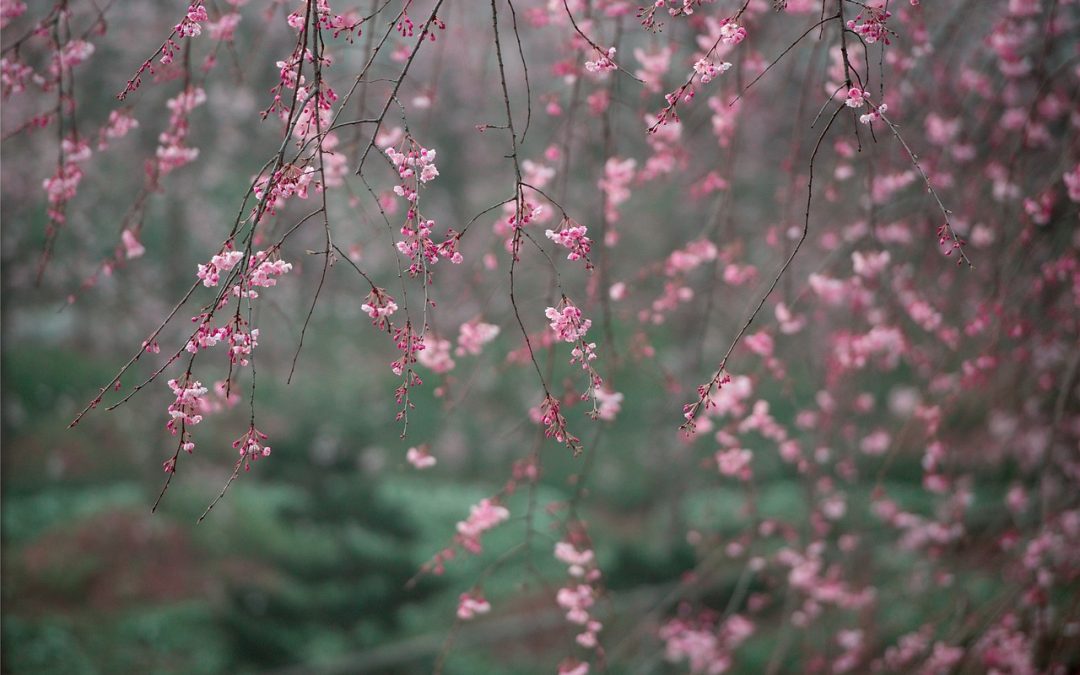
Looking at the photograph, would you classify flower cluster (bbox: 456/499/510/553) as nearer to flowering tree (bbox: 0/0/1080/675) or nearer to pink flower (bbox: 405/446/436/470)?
flowering tree (bbox: 0/0/1080/675)

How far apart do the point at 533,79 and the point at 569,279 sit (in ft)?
3.98

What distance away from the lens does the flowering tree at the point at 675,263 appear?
1.95m

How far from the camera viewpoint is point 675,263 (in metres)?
2.51

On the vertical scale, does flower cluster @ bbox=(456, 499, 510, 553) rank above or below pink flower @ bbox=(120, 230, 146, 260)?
below

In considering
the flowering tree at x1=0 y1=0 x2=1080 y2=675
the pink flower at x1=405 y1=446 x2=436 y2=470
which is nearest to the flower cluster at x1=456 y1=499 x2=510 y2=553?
the flowering tree at x1=0 y1=0 x2=1080 y2=675

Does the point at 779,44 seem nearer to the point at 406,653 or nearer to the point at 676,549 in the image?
the point at 676,549

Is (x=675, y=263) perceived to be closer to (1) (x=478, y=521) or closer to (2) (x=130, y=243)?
(1) (x=478, y=521)

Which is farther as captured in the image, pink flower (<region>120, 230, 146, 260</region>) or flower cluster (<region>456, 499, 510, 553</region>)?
flower cluster (<region>456, 499, 510, 553</region>)

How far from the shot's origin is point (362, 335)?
16.0ft

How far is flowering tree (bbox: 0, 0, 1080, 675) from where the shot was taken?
195cm

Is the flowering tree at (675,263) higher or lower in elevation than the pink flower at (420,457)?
higher

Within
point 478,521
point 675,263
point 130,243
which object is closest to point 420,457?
point 478,521

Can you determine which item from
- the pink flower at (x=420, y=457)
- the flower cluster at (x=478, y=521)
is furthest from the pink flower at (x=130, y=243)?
the flower cluster at (x=478, y=521)

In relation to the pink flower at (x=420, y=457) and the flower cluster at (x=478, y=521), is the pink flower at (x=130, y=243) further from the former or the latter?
the flower cluster at (x=478, y=521)
